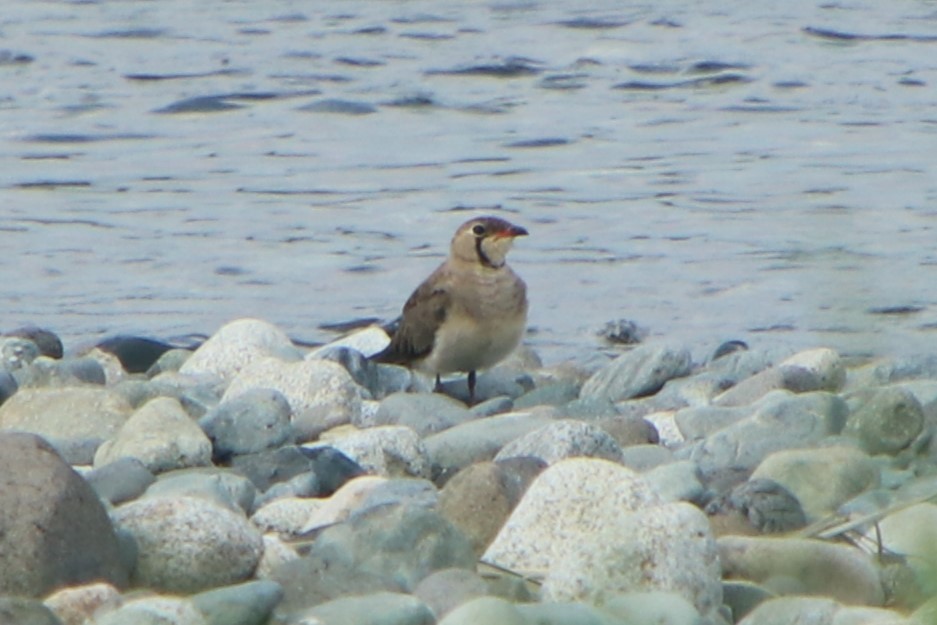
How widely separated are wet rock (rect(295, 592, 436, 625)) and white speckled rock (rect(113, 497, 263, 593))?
0.42 m

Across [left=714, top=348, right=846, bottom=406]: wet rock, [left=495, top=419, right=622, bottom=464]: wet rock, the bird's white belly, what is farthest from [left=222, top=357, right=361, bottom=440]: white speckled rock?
[left=495, top=419, right=622, bottom=464]: wet rock

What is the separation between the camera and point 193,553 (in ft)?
13.8

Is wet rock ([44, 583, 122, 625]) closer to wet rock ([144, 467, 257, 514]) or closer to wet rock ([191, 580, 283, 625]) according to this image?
wet rock ([191, 580, 283, 625])

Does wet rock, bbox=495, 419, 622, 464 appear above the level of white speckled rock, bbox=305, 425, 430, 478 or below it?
above

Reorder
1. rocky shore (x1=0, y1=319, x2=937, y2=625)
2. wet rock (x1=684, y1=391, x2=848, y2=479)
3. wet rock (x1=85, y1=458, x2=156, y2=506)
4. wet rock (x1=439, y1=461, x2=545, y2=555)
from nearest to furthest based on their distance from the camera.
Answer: rocky shore (x1=0, y1=319, x2=937, y2=625), wet rock (x1=439, y1=461, x2=545, y2=555), wet rock (x1=85, y1=458, x2=156, y2=506), wet rock (x1=684, y1=391, x2=848, y2=479)

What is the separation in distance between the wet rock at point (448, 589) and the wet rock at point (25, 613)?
739 millimetres

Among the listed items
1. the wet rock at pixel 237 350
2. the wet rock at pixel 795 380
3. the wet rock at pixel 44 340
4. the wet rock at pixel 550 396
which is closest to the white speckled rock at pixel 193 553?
the wet rock at pixel 795 380

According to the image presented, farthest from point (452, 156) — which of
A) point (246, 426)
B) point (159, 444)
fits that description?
point (159, 444)

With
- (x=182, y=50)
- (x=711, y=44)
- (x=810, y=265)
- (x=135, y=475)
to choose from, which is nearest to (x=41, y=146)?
(x=182, y=50)

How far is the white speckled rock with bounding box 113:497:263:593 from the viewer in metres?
4.20

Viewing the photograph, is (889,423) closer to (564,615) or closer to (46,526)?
(564,615)

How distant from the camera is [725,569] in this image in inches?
167

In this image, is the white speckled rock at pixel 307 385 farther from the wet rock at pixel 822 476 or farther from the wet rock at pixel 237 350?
the wet rock at pixel 822 476

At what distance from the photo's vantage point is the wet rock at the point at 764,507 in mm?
4656
